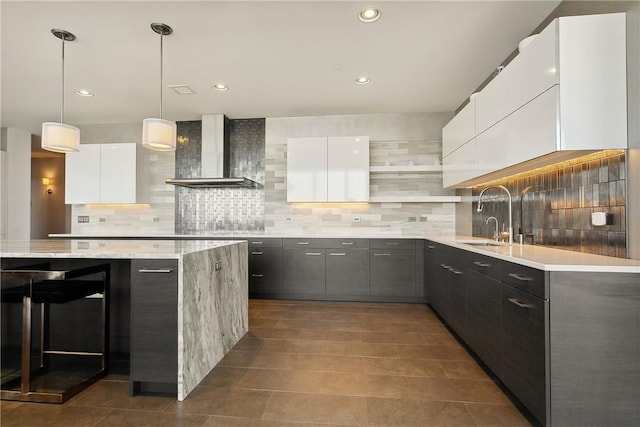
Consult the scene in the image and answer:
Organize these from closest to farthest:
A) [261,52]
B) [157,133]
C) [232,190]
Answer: [157,133], [261,52], [232,190]

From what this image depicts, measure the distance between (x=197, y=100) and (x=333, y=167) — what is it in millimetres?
1933

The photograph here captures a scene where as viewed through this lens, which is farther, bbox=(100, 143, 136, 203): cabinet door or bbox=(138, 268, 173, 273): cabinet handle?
bbox=(100, 143, 136, 203): cabinet door

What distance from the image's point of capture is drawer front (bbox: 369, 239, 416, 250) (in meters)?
4.02

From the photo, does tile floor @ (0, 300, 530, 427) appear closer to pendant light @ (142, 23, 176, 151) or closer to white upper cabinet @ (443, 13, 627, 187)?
white upper cabinet @ (443, 13, 627, 187)

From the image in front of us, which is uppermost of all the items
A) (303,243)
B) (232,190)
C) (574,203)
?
(232,190)

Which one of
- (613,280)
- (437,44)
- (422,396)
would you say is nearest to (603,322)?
(613,280)

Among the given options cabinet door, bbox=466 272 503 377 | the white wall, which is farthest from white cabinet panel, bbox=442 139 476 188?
the white wall

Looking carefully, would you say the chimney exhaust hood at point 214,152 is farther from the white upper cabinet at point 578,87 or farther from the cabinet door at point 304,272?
the white upper cabinet at point 578,87

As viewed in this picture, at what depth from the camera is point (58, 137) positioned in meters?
2.63

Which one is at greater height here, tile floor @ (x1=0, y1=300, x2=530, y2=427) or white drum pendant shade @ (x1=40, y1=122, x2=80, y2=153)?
white drum pendant shade @ (x1=40, y1=122, x2=80, y2=153)

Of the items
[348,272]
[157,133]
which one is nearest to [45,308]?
[157,133]

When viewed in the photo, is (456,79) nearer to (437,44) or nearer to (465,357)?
(437,44)

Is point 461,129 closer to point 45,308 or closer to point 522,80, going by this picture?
point 522,80

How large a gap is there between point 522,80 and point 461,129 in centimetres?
123
